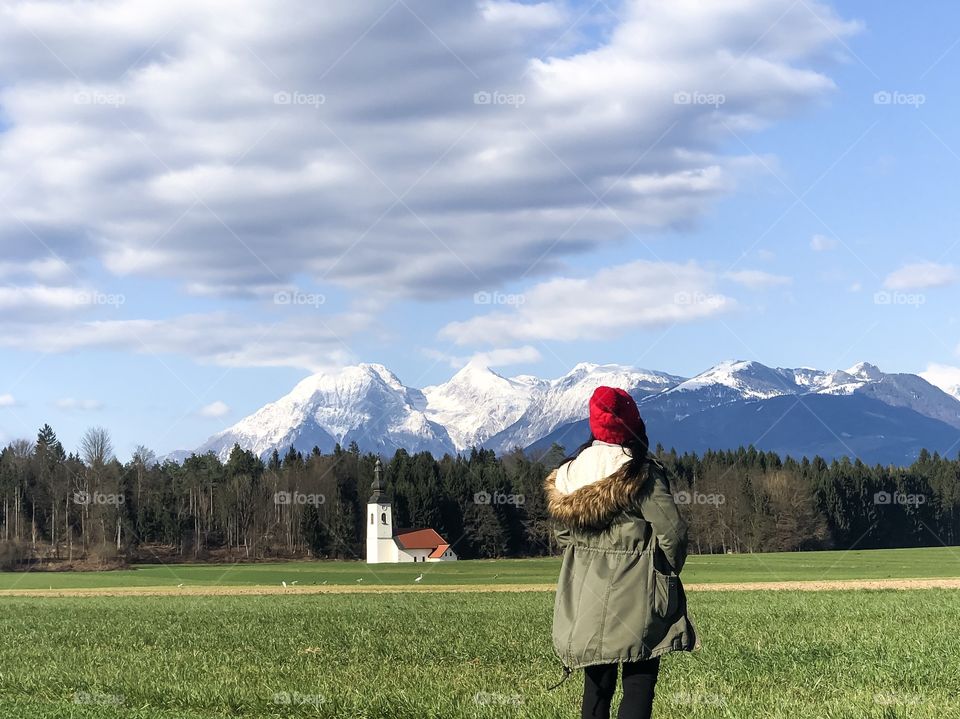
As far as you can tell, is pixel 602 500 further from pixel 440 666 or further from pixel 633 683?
Result: pixel 440 666

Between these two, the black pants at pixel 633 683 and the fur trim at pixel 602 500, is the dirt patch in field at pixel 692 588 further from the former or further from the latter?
the fur trim at pixel 602 500

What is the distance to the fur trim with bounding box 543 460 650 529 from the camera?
305 inches

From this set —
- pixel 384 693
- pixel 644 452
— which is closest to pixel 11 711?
pixel 384 693

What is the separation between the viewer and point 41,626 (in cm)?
2616

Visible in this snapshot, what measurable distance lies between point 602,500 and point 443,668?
8055mm

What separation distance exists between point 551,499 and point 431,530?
131140mm

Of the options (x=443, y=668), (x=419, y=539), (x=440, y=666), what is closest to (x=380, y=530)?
(x=419, y=539)

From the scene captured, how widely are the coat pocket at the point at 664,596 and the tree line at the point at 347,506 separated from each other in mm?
117263

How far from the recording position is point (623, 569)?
25.4ft

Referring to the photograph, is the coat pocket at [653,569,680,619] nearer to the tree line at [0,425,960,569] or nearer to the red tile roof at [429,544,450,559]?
the tree line at [0,425,960,569]

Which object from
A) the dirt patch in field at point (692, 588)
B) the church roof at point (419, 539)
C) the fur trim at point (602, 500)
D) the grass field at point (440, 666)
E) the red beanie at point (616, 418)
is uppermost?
the red beanie at point (616, 418)

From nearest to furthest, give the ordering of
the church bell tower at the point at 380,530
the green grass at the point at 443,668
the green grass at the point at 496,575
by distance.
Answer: the green grass at the point at 443,668, the green grass at the point at 496,575, the church bell tower at the point at 380,530

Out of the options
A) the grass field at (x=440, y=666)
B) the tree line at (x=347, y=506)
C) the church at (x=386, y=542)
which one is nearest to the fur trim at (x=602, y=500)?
the grass field at (x=440, y=666)

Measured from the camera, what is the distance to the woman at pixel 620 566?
7668 mm
